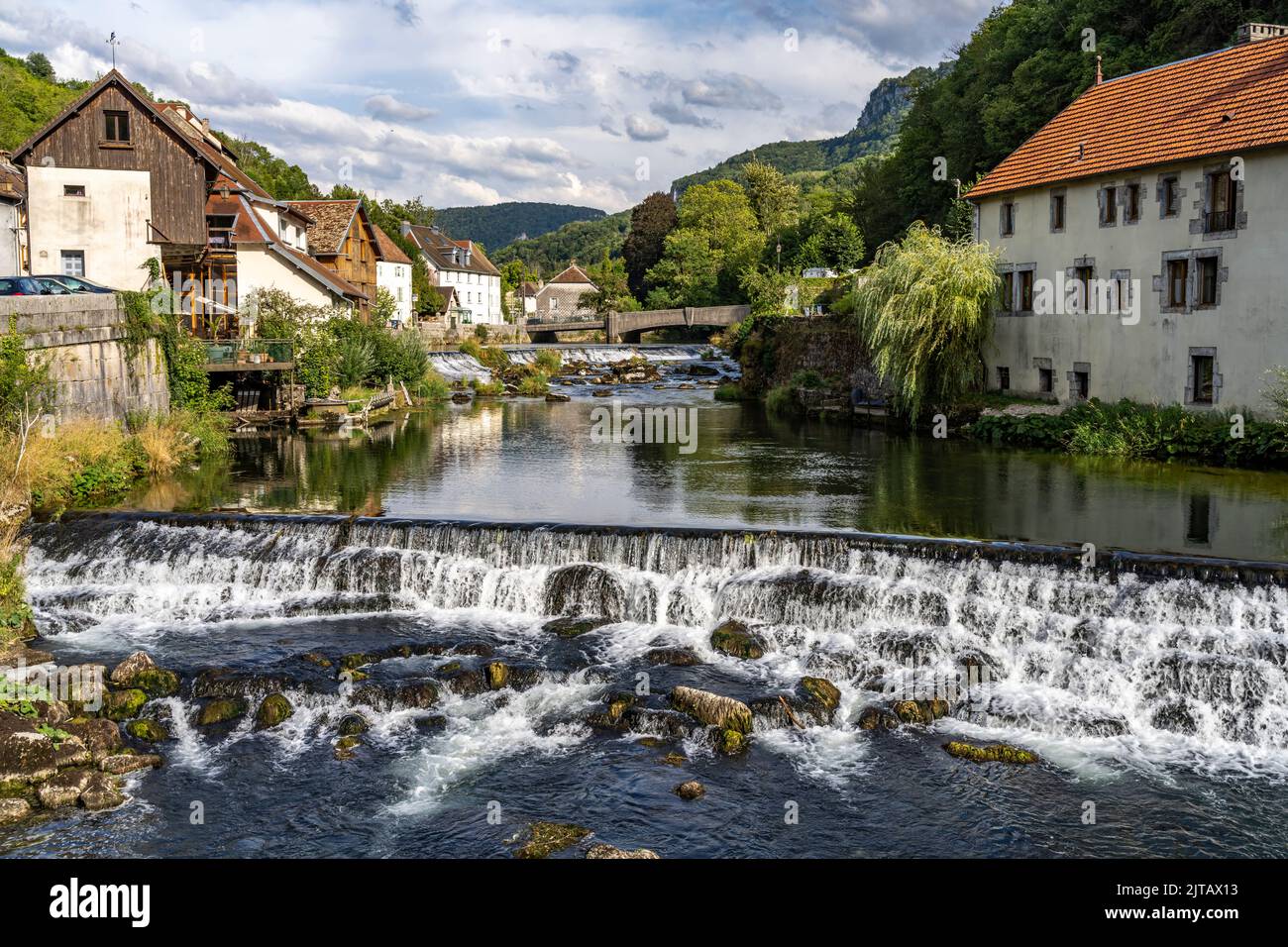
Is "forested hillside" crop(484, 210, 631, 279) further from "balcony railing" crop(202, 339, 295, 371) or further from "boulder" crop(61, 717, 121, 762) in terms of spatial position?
"boulder" crop(61, 717, 121, 762)

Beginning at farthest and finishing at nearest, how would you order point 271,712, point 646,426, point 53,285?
point 646,426
point 53,285
point 271,712

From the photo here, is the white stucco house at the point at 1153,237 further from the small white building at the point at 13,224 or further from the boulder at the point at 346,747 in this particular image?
the small white building at the point at 13,224

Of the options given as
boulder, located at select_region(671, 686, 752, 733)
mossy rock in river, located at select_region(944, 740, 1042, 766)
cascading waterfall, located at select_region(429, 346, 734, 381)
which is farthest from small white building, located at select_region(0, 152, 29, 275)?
mossy rock in river, located at select_region(944, 740, 1042, 766)

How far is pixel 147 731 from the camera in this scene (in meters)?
13.4

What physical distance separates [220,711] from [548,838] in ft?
17.6

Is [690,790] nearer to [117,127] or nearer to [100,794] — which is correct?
[100,794]

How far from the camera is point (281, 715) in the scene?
46.2 feet

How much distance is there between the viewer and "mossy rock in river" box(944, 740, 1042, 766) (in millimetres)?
12945

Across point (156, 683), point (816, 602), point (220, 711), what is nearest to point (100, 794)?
point (220, 711)

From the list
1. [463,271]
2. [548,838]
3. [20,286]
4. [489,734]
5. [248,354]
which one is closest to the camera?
[548,838]
